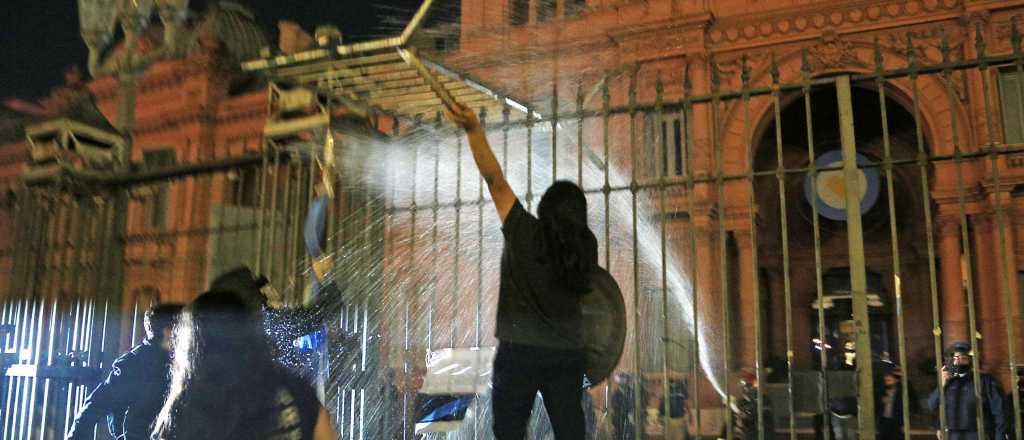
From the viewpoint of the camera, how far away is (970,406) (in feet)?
22.2

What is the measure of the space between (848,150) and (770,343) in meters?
10.3

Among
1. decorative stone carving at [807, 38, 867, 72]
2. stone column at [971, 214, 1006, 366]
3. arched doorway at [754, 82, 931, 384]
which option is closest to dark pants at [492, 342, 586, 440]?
stone column at [971, 214, 1006, 366]

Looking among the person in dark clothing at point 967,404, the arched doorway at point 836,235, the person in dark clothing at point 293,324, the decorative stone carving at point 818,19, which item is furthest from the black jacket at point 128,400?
the arched doorway at point 836,235

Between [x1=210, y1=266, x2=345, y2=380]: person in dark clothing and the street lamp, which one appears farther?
the street lamp

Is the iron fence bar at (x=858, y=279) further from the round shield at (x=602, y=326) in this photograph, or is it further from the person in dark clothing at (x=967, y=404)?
the person in dark clothing at (x=967, y=404)

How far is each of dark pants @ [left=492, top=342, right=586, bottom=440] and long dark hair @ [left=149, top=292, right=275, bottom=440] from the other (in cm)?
96

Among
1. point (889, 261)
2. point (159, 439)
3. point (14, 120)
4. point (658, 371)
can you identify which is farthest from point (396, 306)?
point (889, 261)

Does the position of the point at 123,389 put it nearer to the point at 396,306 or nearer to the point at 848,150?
the point at 848,150

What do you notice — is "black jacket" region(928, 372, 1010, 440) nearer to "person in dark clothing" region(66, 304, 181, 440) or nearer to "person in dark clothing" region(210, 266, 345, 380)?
"person in dark clothing" region(210, 266, 345, 380)

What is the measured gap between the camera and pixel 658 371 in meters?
11.3

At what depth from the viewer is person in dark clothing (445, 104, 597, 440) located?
9.93ft

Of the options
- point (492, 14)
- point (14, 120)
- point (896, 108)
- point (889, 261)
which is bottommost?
point (889, 261)

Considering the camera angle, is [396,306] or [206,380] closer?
[206,380]

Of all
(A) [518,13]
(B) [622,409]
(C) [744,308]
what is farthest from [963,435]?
(A) [518,13]
